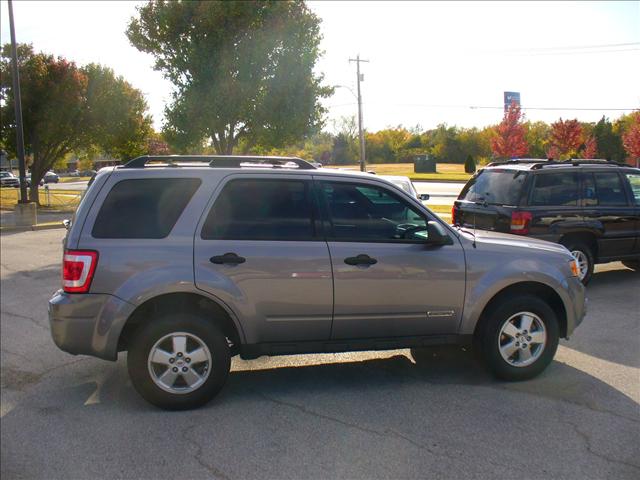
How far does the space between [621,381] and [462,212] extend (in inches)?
180

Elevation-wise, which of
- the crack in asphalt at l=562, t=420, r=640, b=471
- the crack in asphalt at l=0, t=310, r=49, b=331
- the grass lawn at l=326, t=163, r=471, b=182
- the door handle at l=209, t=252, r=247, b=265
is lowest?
the crack in asphalt at l=562, t=420, r=640, b=471

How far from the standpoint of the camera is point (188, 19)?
18.0m

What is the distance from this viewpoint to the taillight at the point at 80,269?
4551mm

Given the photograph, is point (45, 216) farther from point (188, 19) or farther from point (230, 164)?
point (230, 164)

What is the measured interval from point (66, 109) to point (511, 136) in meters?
26.6

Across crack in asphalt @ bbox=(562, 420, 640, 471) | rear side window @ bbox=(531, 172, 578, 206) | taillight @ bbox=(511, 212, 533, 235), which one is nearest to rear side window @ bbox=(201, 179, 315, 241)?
crack in asphalt @ bbox=(562, 420, 640, 471)

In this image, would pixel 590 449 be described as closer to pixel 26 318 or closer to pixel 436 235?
pixel 436 235

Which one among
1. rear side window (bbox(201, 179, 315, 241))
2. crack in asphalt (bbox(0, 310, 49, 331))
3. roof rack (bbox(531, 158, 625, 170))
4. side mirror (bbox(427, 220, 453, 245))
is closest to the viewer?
rear side window (bbox(201, 179, 315, 241))

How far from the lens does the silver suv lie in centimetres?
460

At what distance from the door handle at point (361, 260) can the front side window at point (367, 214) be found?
0.16 m

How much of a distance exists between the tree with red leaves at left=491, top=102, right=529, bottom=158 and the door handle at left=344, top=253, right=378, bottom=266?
37.2 m

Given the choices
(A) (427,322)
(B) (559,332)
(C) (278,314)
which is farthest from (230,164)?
(B) (559,332)

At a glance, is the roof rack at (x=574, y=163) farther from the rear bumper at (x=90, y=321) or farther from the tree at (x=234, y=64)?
the tree at (x=234, y=64)

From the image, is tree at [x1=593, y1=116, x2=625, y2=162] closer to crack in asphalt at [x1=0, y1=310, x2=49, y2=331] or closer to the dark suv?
the dark suv
